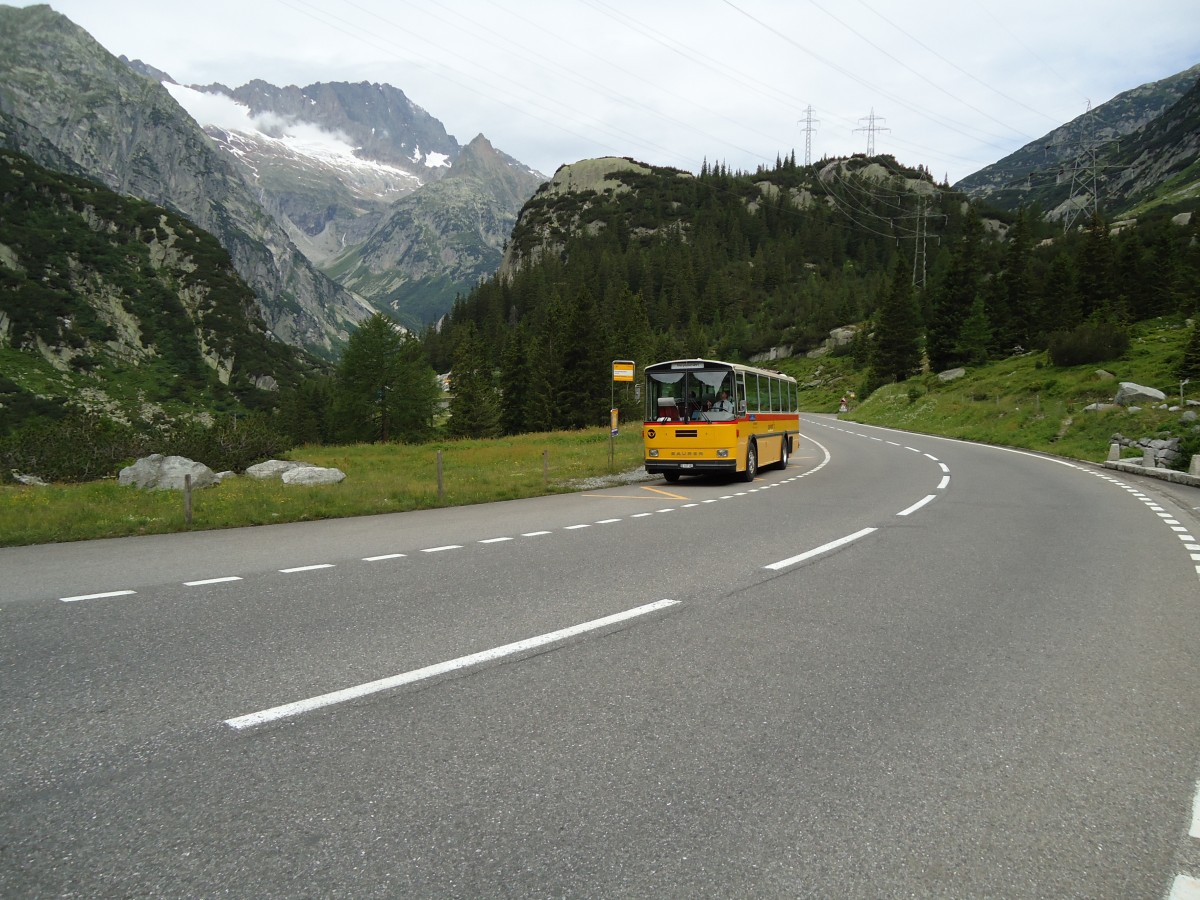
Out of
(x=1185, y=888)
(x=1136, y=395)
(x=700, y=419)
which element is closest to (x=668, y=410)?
(x=700, y=419)

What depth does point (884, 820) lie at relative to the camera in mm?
2994

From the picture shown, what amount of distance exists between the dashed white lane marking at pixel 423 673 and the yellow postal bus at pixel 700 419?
12930 millimetres

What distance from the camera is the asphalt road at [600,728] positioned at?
2.66m

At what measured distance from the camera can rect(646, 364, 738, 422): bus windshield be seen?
62.8 feet

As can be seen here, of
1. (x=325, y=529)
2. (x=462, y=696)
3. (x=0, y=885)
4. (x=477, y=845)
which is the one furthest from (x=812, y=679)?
(x=325, y=529)

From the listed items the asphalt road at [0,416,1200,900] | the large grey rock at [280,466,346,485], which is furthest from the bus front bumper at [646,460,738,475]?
the asphalt road at [0,416,1200,900]

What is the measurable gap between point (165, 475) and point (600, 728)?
1624cm

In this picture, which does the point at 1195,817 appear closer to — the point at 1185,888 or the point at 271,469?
the point at 1185,888

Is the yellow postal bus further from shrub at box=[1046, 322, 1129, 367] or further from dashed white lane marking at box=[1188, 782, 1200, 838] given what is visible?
shrub at box=[1046, 322, 1129, 367]

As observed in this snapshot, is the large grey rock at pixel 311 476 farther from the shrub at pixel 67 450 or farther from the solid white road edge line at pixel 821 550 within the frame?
the solid white road edge line at pixel 821 550

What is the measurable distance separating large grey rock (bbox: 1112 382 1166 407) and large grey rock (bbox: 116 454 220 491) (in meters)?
33.7

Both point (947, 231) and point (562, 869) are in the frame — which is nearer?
point (562, 869)

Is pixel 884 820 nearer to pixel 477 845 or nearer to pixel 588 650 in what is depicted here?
pixel 477 845

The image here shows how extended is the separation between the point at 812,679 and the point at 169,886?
362 centimetres
